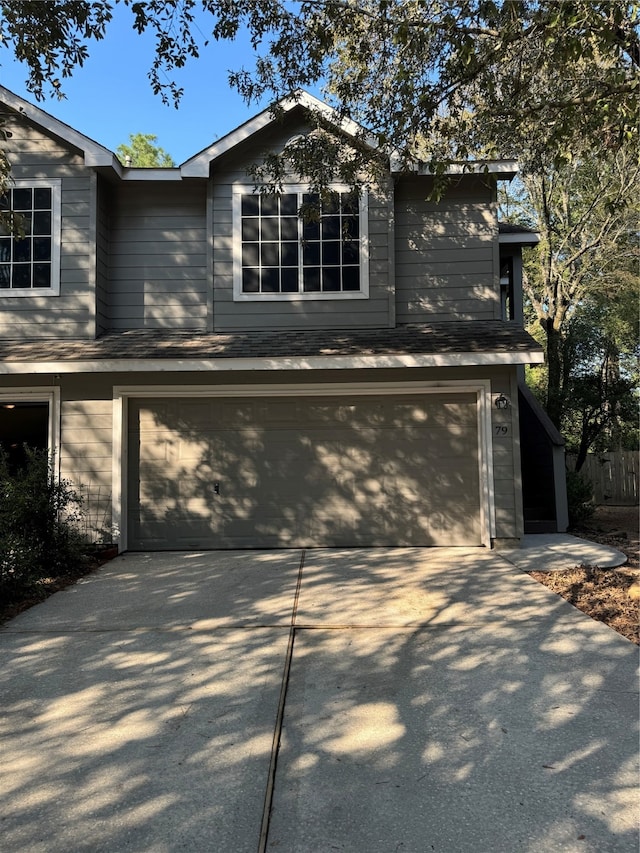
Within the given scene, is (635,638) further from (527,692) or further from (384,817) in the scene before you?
(384,817)

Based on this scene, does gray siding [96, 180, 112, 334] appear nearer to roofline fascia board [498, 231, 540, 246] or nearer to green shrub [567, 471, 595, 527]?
roofline fascia board [498, 231, 540, 246]

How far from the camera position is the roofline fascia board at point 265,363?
7.77 metres

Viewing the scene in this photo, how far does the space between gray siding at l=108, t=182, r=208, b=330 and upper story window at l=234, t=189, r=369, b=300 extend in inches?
27.5

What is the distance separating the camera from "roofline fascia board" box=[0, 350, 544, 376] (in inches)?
306

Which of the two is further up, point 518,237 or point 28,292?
point 518,237

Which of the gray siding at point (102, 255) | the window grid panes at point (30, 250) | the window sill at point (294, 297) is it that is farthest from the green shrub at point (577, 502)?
the window grid panes at point (30, 250)

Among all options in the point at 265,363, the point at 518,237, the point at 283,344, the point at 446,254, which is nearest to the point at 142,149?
the point at 518,237

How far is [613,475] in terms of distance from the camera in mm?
15695

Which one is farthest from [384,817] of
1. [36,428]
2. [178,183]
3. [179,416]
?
[36,428]

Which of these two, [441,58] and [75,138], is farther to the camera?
[75,138]

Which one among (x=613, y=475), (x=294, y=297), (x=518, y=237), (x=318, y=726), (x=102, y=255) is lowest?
(x=318, y=726)

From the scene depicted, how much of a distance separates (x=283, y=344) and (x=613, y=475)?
11508 mm

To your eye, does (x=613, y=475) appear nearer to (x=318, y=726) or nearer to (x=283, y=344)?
(x=283, y=344)

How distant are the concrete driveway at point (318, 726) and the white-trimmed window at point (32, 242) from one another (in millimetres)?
5484
